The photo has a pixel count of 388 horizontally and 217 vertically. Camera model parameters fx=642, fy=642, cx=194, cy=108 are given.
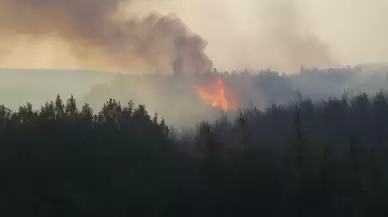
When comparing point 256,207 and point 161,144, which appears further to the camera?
point 161,144

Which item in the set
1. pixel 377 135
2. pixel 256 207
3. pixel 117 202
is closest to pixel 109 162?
pixel 117 202

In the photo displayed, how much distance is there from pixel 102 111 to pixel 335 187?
21086 mm

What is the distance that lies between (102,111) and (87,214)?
2138 cm

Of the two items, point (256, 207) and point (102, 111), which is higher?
point (102, 111)

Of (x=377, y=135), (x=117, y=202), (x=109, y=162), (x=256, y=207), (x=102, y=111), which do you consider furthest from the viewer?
(x=377, y=135)

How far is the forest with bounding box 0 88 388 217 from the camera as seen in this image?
35.9 metres

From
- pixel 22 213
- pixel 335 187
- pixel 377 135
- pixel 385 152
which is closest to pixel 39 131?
pixel 22 213

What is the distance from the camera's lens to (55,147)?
3838 cm

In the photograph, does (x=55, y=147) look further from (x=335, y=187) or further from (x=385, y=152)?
(x=385, y=152)

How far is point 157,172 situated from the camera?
40.7 metres

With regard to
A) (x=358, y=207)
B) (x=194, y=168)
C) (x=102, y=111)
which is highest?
(x=102, y=111)

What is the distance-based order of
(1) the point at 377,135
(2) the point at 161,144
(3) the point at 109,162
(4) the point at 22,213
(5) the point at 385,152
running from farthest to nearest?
(1) the point at 377,135
(5) the point at 385,152
(2) the point at 161,144
(3) the point at 109,162
(4) the point at 22,213

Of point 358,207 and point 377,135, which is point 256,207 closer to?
point 358,207

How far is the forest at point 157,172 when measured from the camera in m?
35.9
